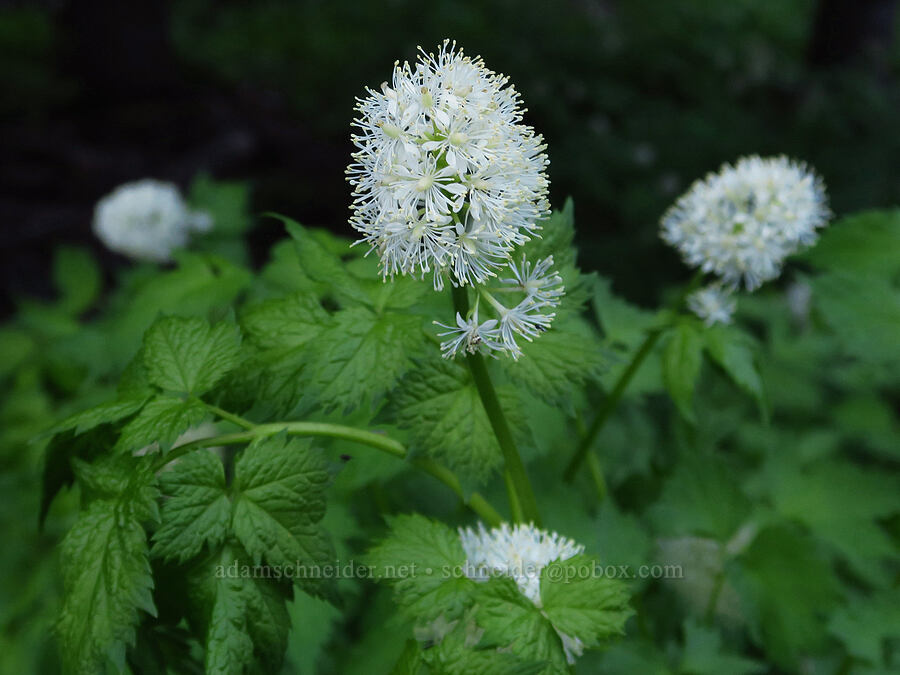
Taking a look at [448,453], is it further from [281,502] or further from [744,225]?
[744,225]

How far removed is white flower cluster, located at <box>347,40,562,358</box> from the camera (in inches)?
39.4

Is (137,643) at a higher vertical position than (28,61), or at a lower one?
lower

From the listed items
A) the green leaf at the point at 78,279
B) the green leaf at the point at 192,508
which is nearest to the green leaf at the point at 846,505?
the green leaf at the point at 192,508

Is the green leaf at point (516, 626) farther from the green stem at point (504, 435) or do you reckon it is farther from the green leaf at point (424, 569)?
the green stem at point (504, 435)

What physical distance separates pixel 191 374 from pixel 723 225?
125 cm

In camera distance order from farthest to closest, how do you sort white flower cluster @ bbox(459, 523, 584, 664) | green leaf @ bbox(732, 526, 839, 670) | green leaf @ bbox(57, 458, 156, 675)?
green leaf @ bbox(732, 526, 839, 670) < white flower cluster @ bbox(459, 523, 584, 664) < green leaf @ bbox(57, 458, 156, 675)

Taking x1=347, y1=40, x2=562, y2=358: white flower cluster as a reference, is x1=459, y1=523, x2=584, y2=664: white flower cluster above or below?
below

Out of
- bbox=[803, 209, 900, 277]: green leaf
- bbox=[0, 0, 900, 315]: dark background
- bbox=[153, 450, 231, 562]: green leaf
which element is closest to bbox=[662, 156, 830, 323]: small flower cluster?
bbox=[803, 209, 900, 277]: green leaf

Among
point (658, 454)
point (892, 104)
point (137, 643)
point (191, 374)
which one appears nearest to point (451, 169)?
point (191, 374)

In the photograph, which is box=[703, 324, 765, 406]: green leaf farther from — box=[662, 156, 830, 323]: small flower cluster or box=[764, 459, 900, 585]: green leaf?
box=[764, 459, 900, 585]: green leaf

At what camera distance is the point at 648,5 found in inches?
392

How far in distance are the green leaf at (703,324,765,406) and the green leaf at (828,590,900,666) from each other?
22.8 inches

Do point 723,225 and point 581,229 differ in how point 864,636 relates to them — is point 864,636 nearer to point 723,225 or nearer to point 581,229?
point 723,225

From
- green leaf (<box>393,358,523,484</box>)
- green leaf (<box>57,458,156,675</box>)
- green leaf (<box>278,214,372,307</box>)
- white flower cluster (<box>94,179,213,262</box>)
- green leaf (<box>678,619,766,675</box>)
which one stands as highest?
white flower cluster (<box>94,179,213,262</box>)
